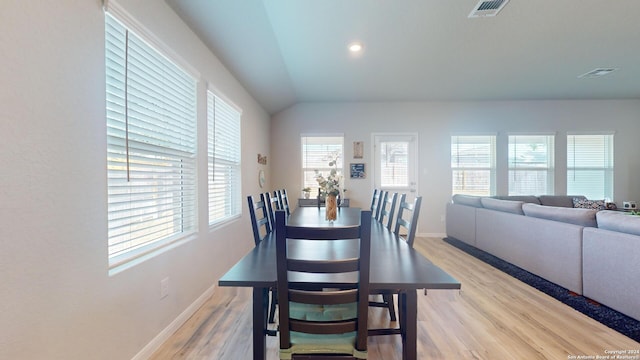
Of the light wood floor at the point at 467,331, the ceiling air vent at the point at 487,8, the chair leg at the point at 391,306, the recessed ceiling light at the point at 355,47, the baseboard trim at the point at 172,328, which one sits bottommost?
the light wood floor at the point at 467,331

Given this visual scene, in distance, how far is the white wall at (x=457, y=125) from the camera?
5281mm

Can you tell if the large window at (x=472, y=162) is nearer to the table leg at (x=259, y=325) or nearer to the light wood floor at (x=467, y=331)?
the light wood floor at (x=467, y=331)

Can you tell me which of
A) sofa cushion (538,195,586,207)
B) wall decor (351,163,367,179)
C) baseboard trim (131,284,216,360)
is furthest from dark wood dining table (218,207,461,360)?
sofa cushion (538,195,586,207)

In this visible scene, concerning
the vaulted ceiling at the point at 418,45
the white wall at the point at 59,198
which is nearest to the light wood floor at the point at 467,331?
the white wall at the point at 59,198

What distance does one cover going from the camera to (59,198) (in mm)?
1172

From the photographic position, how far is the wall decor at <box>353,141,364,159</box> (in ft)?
17.7

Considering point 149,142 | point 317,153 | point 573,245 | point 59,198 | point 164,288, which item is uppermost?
point 317,153

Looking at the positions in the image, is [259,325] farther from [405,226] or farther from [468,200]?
[468,200]

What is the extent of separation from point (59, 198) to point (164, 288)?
3.25 ft

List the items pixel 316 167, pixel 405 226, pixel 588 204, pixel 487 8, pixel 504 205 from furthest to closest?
1. pixel 316 167
2. pixel 588 204
3. pixel 504 205
4. pixel 487 8
5. pixel 405 226

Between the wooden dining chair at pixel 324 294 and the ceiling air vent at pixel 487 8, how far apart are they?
2.70m

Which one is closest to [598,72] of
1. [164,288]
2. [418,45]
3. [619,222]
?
[418,45]

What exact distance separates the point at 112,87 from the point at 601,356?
3397 millimetres

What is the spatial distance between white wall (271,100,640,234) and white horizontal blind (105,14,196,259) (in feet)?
11.2
